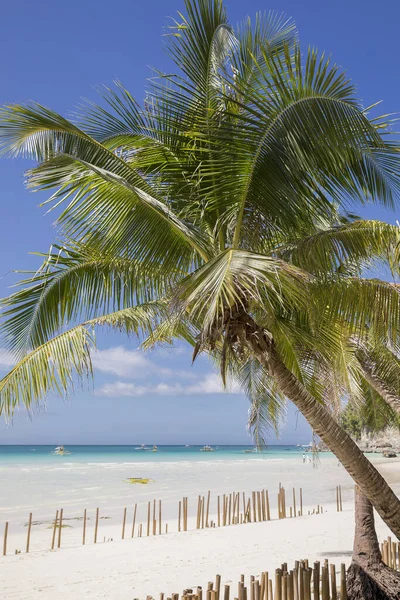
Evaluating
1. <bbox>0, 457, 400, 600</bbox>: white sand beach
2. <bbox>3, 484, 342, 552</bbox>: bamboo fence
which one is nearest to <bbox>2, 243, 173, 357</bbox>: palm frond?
<bbox>0, 457, 400, 600</bbox>: white sand beach

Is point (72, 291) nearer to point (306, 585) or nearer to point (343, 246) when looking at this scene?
point (343, 246)

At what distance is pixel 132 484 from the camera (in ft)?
106

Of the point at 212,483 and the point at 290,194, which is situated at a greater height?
the point at 290,194

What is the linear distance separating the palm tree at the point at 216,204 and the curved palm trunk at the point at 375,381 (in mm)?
1982

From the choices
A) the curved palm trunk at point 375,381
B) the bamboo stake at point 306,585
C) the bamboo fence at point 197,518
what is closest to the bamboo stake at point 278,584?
the bamboo stake at point 306,585

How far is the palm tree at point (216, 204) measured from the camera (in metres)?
4.69

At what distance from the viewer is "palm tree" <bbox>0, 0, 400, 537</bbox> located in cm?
469

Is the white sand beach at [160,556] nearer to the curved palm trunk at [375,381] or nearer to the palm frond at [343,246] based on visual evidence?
the curved palm trunk at [375,381]

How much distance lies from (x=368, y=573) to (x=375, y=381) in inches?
103

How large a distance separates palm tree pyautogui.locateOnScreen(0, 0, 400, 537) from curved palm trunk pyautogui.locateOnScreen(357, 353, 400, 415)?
6.50 feet

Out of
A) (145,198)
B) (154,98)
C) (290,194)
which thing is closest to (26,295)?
(145,198)

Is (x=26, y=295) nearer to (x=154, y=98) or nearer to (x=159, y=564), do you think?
(x=154, y=98)

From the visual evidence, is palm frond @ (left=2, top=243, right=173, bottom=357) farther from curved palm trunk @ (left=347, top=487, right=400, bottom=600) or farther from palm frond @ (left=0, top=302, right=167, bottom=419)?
curved palm trunk @ (left=347, top=487, right=400, bottom=600)

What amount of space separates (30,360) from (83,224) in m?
1.34
